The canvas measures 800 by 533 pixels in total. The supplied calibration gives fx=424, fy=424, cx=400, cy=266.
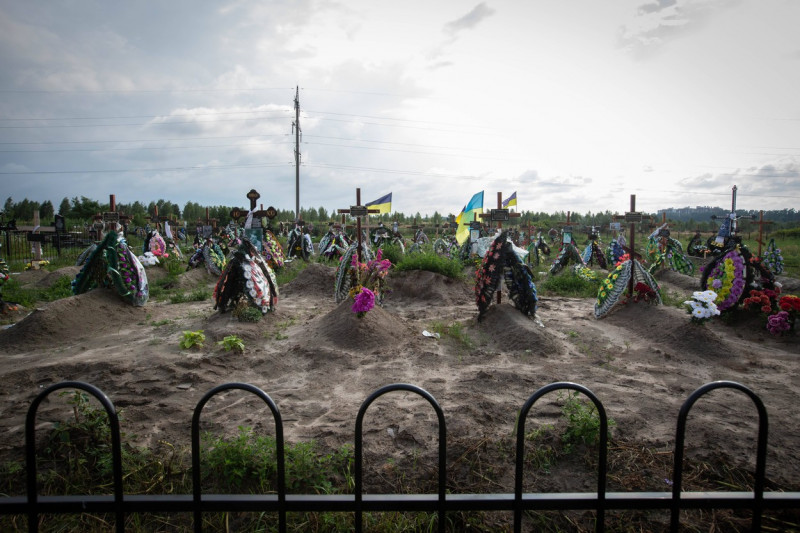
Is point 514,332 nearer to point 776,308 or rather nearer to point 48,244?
point 776,308

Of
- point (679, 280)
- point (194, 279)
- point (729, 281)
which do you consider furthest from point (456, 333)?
point (679, 280)

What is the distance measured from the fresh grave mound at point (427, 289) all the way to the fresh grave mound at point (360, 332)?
3.38 m

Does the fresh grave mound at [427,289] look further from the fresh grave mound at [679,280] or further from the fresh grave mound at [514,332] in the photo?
the fresh grave mound at [679,280]

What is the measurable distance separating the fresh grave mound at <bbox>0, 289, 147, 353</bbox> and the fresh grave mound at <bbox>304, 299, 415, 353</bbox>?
152 inches

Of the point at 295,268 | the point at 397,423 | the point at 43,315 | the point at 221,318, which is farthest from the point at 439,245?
the point at 397,423

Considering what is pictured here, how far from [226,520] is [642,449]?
3.08m

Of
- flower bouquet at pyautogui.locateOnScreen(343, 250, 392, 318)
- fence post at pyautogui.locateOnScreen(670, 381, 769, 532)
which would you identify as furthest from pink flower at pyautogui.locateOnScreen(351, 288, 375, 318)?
fence post at pyautogui.locateOnScreen(670, 381, 769, 532)

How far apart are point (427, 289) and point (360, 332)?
188 inches

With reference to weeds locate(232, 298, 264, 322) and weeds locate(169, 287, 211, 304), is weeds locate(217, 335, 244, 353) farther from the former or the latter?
weeds locate(169, 287, 211, 304)

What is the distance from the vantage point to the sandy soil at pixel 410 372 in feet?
12.0

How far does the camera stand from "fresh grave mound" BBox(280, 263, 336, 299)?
11820 millimetres

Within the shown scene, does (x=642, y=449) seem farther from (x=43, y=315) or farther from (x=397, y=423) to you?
(x=43, y=315)

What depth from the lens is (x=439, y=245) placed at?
22.7 meters

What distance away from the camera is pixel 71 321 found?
7.35 metres
